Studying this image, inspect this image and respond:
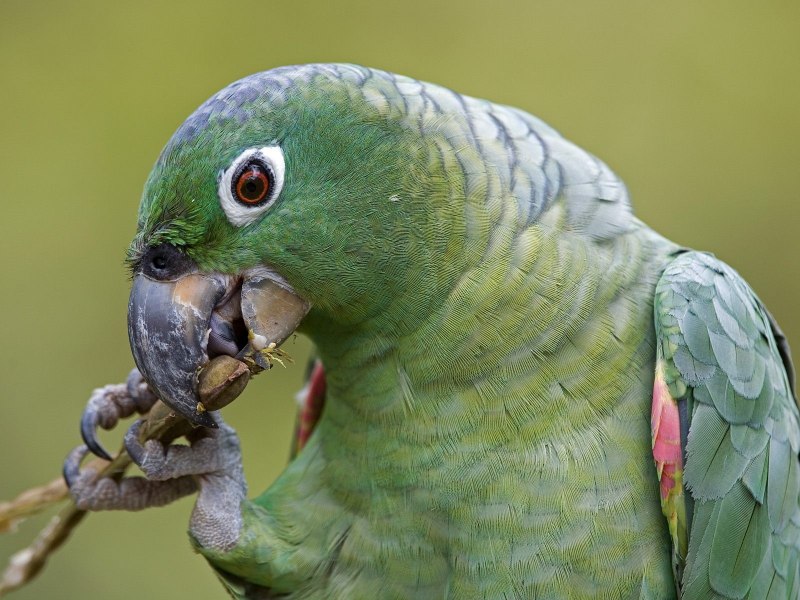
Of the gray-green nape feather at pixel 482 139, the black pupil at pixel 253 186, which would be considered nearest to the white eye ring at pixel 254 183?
the black pupil at pixel 253 186

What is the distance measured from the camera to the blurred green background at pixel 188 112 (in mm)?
5441

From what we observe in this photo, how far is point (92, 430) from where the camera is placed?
262 cm

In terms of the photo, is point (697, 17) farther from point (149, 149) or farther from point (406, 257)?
point (406, 257)

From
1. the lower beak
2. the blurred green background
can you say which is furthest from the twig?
the blurred green background

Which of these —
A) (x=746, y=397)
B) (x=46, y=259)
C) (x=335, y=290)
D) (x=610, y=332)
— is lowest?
(x=46, y=259)

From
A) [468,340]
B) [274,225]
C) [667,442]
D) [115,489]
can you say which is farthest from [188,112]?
[667,442]

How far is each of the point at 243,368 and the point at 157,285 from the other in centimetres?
29

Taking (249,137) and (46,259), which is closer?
(249,137)

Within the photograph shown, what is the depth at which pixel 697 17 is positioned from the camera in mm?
5496

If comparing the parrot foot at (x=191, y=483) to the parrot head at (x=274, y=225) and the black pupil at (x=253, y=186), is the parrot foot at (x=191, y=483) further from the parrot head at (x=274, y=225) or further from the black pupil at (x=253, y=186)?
the black pupil at (x=253, y=186)

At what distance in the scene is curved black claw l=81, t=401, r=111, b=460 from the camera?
8.52 ft

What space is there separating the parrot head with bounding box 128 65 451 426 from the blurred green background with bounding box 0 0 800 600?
3203mm

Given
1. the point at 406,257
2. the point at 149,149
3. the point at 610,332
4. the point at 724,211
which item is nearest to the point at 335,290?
the point at 406,257

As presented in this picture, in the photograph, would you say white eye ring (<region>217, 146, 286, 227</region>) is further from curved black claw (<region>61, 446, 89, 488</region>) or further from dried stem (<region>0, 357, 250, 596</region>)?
curved black claw (<region>61, 446, 89, 488</region>)
